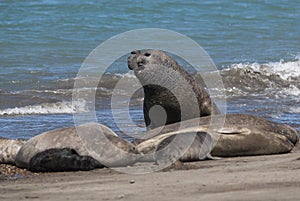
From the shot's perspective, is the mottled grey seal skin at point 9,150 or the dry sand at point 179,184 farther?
the mottled grey seal skin at point 9,150

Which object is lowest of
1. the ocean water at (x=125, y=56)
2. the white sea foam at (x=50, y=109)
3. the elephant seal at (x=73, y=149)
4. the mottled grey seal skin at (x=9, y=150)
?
the ocean water at (x=125, y=56)

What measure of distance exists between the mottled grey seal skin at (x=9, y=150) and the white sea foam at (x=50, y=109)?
391cm

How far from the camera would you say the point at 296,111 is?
497 inches

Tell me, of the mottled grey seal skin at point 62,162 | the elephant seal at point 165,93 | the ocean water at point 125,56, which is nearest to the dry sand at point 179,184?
the mottled grey seal skin at point 62,162

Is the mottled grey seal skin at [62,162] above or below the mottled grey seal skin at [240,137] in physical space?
below

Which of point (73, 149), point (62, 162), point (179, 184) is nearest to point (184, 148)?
point (73, 149)

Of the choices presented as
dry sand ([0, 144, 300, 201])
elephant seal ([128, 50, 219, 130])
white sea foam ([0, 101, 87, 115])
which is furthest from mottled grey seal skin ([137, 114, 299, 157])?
white sea foam ([0, 101, 87, 115])

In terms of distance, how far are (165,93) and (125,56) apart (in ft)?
31.0

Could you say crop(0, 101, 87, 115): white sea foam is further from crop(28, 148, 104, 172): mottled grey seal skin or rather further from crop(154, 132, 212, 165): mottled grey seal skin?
crop(154, 132, 212, 165): mottled grey seal skin

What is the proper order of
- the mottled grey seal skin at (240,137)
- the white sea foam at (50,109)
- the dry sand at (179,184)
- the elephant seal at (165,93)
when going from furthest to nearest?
1. the white sea foam at (50,109)
2. the elephant seal at (165,93)
3. the mottled grey seal skin at (240,137)
4. the dry sand at (179,184)

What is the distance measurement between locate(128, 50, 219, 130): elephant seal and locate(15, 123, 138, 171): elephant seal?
1377 mm

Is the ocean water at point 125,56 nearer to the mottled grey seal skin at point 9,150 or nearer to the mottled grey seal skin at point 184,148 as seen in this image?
the mottled grey seal skin at point 9,150

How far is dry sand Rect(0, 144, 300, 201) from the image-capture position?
6148 millimetres

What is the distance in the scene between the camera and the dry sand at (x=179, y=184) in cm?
615
